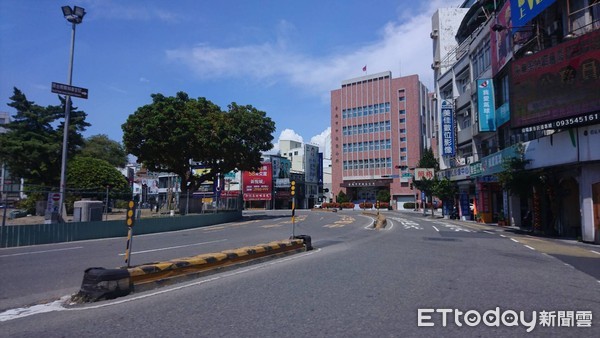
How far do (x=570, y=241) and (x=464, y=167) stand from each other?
1794 centimetres

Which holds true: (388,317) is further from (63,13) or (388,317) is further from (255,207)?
(255,207)

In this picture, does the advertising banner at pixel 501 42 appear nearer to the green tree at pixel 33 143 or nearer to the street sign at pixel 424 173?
the street sign at pixel 424 173

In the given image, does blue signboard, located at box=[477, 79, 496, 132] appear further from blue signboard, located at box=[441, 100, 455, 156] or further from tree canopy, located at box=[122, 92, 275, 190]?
tree canopy, located at box=[122, 92, 275, 190]

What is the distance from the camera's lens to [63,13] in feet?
74.6

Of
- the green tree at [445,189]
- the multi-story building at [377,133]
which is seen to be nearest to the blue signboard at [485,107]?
the green tree at [445,189]

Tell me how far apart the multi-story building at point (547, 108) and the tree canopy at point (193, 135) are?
64.8ft

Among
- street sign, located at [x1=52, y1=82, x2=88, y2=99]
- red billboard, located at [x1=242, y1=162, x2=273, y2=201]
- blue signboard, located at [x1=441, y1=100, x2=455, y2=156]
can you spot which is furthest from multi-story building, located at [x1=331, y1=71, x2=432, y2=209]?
street sign, located at [x1=52, y1=82, x2=88, y2=99]

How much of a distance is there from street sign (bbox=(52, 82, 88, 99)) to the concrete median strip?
15.4m

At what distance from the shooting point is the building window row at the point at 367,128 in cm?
7925

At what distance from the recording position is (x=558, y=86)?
19.1 m

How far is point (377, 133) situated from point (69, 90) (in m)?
64.1

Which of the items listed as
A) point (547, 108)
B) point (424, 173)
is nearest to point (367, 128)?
point (424, 173)

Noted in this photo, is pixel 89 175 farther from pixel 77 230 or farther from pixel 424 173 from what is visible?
pixel 424 173

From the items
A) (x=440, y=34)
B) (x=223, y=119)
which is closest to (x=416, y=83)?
(x=440, y=34)
